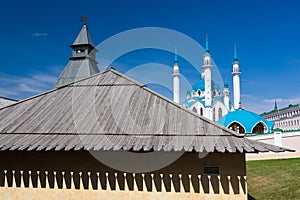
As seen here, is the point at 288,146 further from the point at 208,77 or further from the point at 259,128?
the point at 208,77

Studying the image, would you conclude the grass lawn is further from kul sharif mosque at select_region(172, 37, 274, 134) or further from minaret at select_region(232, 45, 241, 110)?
minaret at select_region(232, 45, 241, 110)

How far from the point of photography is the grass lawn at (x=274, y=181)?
35.5 ft

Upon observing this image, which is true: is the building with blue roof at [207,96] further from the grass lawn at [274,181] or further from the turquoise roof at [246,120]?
the grass lawn at [274,181]

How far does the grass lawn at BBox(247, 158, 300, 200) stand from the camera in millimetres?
10812

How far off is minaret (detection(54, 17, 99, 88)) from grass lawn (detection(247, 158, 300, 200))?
53.6 ft

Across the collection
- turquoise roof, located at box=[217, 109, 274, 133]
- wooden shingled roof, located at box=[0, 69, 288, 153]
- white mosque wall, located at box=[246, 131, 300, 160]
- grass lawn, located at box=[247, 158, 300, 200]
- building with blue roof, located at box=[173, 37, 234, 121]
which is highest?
building with blue roof, located at box=[173, 37, 234, 121]

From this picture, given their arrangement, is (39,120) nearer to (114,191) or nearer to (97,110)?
(97,110)

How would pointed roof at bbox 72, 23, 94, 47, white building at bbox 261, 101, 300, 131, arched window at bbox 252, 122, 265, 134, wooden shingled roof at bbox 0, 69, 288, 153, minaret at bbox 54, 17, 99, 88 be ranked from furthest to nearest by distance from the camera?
white building at bbox 261, 101, 300, 131 → arched window at bbox 252, 122, 265, 134 → pointed roof at bbox 72, 23, 94, 47 → minaret at bbox 54, 17, 99, 88 → wooden shingled roof at bbox 0, 69, 288, 153

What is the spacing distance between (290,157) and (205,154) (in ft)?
51.5

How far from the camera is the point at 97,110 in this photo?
6969 mm

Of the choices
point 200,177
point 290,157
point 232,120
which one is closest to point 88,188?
point 200,177

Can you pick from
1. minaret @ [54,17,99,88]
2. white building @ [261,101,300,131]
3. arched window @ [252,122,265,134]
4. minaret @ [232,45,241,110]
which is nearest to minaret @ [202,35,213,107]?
minaret @ [232,45,241,110]

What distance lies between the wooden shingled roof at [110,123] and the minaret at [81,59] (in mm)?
16903

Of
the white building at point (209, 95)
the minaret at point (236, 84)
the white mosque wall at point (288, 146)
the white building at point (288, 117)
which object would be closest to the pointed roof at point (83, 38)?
the white building at point (209, 95)
